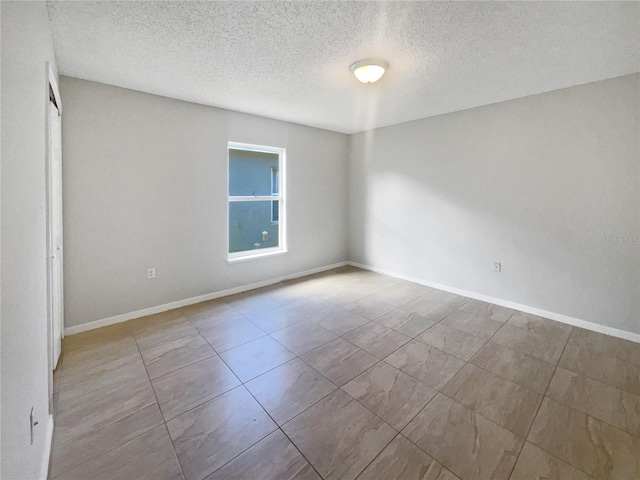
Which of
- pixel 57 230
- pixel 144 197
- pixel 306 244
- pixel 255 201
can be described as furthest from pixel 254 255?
pixel 57 230

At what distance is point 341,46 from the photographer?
2.12 m

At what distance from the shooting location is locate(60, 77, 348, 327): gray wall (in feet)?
8.86

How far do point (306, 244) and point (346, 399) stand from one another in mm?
3082

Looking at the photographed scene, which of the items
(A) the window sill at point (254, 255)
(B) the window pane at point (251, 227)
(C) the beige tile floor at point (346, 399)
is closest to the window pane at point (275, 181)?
(B) the window pane at point (251, 227)

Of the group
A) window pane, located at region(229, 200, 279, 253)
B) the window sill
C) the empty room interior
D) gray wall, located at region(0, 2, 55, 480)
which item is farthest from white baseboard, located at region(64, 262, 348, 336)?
gray wall, located at region(0, 2, 55, 480)

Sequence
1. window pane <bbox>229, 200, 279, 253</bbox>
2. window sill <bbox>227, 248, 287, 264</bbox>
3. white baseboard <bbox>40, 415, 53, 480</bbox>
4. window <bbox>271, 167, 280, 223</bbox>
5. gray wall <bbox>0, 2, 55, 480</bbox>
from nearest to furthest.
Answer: gray wall <bbox>0, 2, 55, 480</bbox> → white baseboard <bbox>40, 415, 53, 480</bbox> → window sill <bbox>227, 248, 287, 264</bbox> → window pane <bbox>229, 200, 279, 253</bbox> → window <bbox>271, 167, 280, 223</bbox>

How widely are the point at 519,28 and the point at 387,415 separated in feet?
8.83

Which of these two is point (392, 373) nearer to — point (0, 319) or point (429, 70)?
point (0, 319)

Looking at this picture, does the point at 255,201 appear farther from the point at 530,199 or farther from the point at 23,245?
the point at 530,199

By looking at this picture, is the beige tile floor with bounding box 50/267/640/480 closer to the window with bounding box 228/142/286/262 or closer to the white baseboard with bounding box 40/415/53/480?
the white baseboard with bounding box 40/415/53/480

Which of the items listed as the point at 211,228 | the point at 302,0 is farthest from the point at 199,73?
the point at 211,228

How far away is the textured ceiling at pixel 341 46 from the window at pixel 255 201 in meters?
1.04

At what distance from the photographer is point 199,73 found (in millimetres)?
2584

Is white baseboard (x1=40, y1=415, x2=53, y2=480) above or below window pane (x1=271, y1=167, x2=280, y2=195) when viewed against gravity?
below
